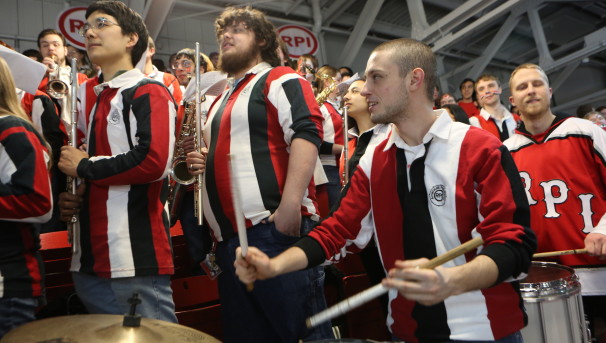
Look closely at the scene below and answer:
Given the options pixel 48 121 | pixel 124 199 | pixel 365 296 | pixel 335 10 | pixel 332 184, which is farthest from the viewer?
pixel 335 10

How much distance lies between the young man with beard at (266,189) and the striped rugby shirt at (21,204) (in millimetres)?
633

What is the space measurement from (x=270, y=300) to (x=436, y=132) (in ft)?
→ 3.03

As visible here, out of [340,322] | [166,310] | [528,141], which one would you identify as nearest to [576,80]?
[528,141]

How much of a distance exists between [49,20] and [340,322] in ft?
30.2

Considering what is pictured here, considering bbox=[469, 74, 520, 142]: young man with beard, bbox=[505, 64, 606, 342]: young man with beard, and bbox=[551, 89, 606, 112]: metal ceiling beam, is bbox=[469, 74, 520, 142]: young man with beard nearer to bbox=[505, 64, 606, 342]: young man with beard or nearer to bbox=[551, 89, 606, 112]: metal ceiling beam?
bbox=[505, 64, 606, 342]: young man with beard

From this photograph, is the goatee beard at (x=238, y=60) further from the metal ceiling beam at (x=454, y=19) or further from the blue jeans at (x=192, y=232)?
the metal ceiling beam at (x=454, y=19)

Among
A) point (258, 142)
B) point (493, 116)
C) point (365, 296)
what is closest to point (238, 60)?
point (258, 142)

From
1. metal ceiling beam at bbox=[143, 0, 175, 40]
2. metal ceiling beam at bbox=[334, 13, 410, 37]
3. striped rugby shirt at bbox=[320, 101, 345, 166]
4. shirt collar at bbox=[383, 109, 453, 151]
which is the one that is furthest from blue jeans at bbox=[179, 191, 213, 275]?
metal ceiling beam at bbox=[334, 13, 410, 37]

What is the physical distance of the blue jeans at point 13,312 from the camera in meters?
1.75

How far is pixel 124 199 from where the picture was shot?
200 centimetres

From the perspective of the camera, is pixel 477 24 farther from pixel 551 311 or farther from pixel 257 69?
pixel 257 69

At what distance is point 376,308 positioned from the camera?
11.1ft

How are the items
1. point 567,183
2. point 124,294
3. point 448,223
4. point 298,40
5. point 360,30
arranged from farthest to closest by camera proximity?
point 360,30
point 298,40
point 567,183
point 124,294
point 448,223

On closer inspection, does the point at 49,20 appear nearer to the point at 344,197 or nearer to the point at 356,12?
the point at 356,12
